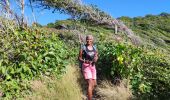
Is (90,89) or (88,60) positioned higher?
(88,60)

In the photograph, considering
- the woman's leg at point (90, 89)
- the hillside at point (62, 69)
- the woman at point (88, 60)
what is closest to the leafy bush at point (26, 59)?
the hillside at point (62, 69)

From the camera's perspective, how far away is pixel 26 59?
36.6 feet

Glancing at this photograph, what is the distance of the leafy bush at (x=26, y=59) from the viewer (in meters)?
10.5

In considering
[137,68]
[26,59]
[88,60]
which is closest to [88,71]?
[88,60]

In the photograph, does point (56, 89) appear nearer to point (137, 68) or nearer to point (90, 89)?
point (90, 89)

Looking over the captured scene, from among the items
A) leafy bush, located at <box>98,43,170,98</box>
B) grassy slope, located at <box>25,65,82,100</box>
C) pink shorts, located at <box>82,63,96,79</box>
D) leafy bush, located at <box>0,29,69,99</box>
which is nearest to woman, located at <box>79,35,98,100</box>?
pink shorts, located at <box>82,63,96,79</box>

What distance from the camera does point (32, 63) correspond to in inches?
439

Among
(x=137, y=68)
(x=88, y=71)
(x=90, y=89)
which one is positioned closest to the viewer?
(x=90, y=89)

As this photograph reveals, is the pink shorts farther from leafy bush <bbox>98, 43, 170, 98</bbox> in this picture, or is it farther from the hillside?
leafy bush <bbox>98, 43, 170, 98</bbox>

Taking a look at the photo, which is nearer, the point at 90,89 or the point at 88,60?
the point at 90,89

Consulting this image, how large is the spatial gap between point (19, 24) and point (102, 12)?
198 inches

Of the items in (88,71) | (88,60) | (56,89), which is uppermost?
(88,60)

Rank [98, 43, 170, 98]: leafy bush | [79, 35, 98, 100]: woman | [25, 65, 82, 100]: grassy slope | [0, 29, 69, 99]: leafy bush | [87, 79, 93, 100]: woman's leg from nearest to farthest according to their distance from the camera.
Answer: [0, 29, 69, 99]: leafy bush
[25, 65, 82, 100]: grassy slope
[87, 79, 93, 100]: woman's leg
[79, 35, 98, 100]: woman
[98, 43, 170, 98]: leafy bush

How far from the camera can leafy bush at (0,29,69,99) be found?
1045 cm
